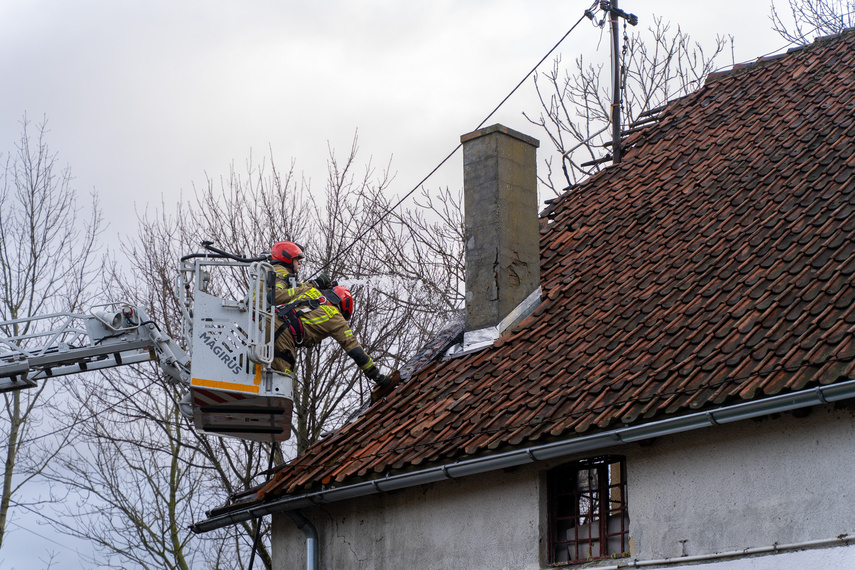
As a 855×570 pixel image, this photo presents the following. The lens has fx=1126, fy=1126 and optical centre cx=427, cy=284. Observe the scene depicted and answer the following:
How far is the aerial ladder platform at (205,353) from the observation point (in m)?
11.2

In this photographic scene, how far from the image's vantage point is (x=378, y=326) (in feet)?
64.8

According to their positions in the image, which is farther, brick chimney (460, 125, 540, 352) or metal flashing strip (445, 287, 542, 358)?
brick chimney (460, 125, 540, 352)

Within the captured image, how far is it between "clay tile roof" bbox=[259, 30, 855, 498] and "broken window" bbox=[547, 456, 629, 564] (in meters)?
0.62

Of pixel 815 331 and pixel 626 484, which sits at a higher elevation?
pixel 815 331

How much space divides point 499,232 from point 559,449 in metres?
4.19

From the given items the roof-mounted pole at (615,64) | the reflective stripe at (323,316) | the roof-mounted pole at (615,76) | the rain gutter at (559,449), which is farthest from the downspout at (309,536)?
the roof-mounted pole at (615,76)

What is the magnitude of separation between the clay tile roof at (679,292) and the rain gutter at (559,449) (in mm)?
79

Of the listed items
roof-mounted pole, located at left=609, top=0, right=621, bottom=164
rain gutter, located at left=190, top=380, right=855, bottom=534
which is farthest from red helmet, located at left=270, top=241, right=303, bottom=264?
roof-mounted pole, located at left=609, top=0, right=621, bottom=164

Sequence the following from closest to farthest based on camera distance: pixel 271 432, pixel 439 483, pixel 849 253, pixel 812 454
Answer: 1. pixel 812 454
2. pixel 849 253
3. pixel 439 483
4. pixel 271 432

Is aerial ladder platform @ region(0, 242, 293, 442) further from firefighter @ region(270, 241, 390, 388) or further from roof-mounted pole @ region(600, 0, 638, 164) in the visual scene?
roof-mounted pole @ region(600, 0, 638, 164)

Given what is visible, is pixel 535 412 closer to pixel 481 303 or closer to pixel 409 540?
pixel 409 540

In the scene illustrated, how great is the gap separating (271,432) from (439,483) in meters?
2.39

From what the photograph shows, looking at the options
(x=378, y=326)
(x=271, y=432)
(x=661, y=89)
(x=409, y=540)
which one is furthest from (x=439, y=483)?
(x=661, y=89)

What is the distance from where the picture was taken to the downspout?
11289mm
